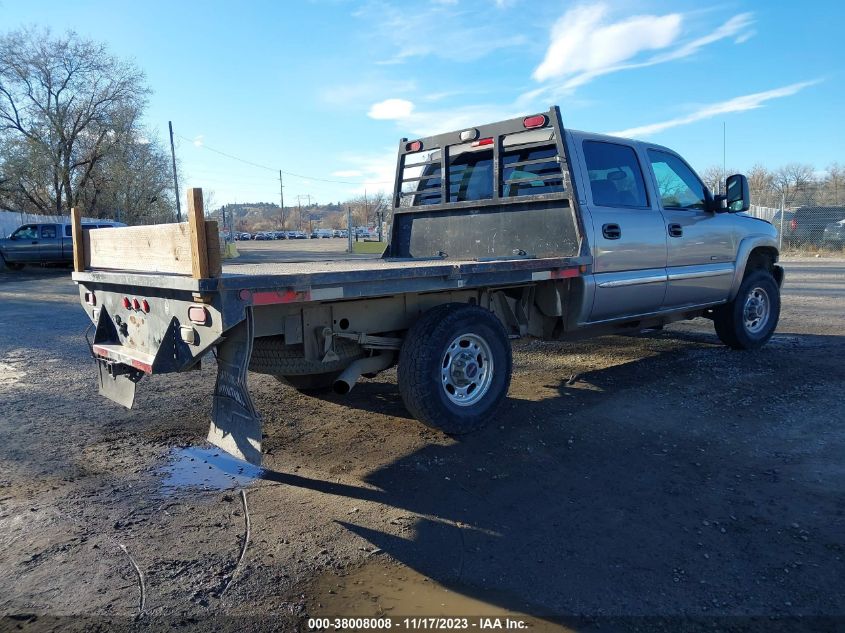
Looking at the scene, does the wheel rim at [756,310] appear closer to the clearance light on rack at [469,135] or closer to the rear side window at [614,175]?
the rear side window at [614,175]

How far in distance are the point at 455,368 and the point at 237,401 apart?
1636 millimetres

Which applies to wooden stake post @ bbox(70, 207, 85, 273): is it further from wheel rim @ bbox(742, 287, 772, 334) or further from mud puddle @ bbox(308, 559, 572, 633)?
wheel rim @ bbox(742, 287, 772, 334)

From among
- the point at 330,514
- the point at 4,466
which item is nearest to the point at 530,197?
the point at 330,514

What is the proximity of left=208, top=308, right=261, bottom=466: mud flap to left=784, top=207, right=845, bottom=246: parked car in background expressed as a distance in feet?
84.5

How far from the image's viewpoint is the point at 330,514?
3463mm

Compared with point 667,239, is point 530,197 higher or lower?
higher

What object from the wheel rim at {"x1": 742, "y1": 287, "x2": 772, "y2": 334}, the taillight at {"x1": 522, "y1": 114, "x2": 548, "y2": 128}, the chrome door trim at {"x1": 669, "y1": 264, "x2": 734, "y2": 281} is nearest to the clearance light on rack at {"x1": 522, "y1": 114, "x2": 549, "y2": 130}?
the taillight at {"x1": 522, "y1": 114, "x2": 548, "y2": 128}

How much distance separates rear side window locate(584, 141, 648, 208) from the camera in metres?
5.50

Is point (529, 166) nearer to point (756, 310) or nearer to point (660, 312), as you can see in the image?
point (660, 312)

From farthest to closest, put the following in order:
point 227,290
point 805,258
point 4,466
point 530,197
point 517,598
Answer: point 805,258
point 530,197
point 4,466
point 227,290
point 517,598

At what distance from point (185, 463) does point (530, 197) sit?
3.46 meters

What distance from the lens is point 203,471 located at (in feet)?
13.5

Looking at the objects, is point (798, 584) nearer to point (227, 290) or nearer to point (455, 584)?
point (455, 584)

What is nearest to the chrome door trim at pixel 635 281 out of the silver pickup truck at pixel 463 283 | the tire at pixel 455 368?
Answer: the silver pickup truck at pixel 463 283
